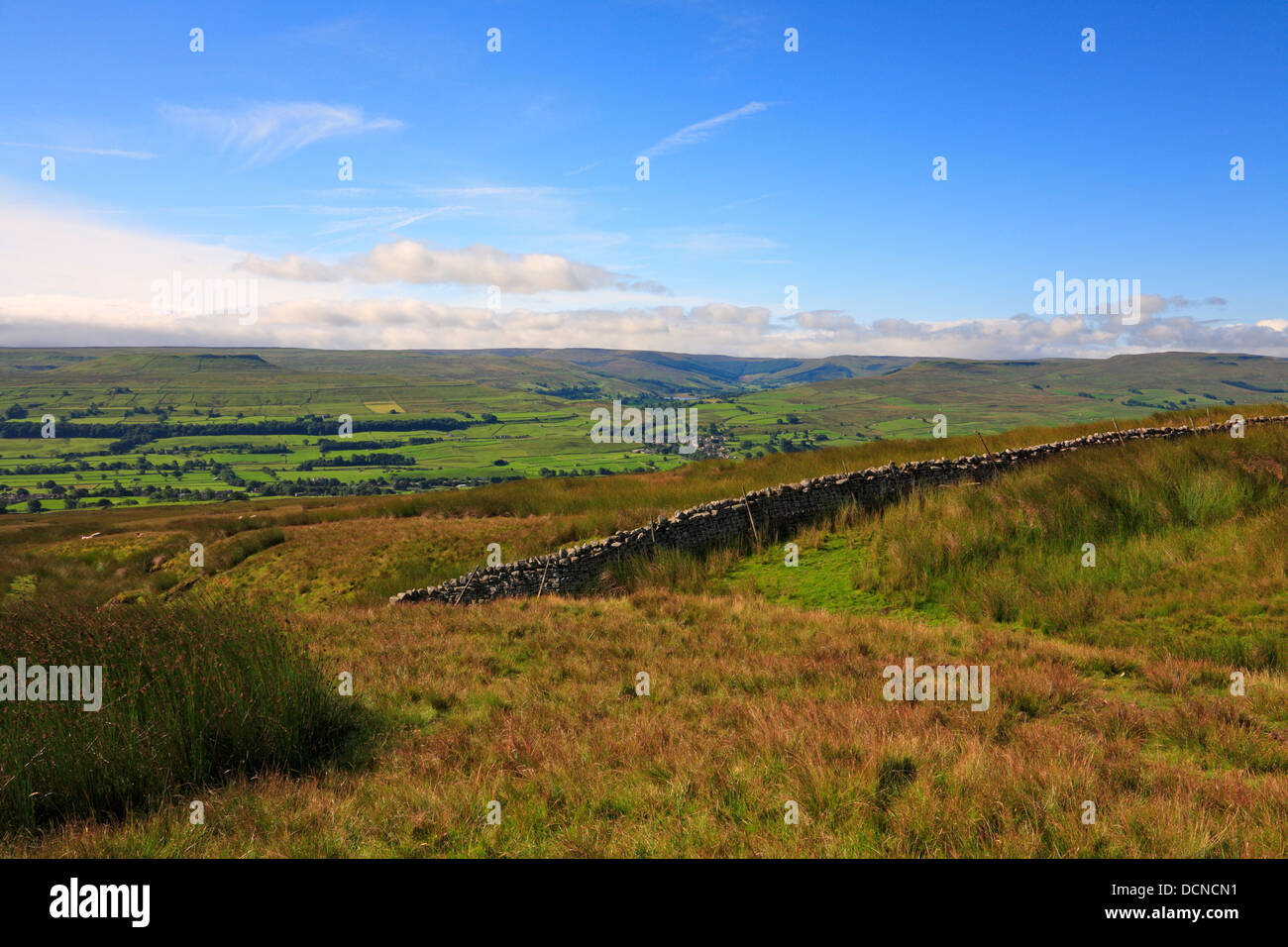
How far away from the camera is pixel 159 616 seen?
658 cm

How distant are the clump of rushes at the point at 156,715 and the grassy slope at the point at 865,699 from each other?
0.39 m

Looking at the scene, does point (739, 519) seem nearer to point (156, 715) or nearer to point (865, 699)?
point (865, 699)

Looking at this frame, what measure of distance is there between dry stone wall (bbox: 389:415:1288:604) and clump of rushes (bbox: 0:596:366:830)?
673cm

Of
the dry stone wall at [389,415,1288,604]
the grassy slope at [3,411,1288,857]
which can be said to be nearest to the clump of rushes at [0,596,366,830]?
the grassy slope at [3,411,1288,857]

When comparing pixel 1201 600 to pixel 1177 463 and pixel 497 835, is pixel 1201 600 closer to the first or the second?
pixel 1177 463

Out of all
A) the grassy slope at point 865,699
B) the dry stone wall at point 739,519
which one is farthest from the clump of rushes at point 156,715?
the dry stone wall at point 739,519

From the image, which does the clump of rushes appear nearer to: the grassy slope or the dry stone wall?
the grassy slope

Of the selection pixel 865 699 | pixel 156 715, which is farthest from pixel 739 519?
pixel 156 715

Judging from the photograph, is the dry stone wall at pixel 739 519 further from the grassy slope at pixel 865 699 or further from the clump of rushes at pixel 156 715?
the clump of rushes at pixel 156 715

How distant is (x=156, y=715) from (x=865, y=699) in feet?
19.9

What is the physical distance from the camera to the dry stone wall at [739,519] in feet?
43.8

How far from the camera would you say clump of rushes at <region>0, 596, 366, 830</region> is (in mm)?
4316
